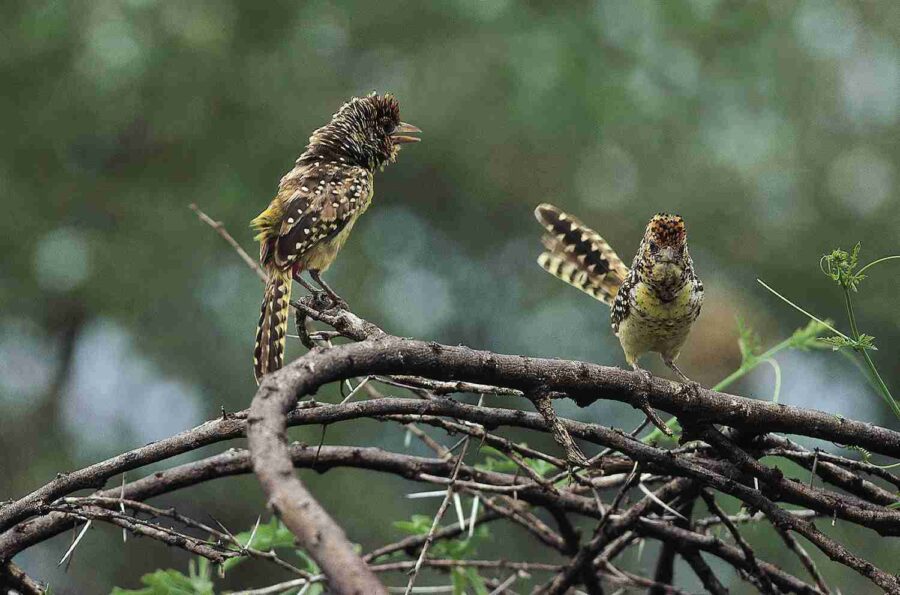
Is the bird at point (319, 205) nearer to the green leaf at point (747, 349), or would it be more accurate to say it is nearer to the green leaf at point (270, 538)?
the green leaf at point (270, 538)

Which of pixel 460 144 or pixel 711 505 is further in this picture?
pixel 460 144

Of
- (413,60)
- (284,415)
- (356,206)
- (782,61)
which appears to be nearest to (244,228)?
(413,60)

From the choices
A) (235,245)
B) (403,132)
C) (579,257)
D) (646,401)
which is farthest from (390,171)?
(646,401)

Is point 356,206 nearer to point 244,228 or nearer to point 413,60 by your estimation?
point 244,228

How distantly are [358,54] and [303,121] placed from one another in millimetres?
1386

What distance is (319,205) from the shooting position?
4.04 metres

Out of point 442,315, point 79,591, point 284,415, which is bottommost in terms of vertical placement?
point 284,415

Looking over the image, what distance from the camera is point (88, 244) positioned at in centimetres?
902

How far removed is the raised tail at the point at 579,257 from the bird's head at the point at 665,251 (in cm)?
51

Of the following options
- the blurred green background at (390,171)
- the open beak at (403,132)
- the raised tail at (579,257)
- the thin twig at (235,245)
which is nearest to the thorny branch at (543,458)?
the thin twig at (235,245)

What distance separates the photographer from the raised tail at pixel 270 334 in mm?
3377

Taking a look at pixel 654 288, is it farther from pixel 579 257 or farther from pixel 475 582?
pixel 475 582

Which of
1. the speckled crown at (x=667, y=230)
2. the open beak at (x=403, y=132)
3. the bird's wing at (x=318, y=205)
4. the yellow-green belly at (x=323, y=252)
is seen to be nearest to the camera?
the speckled crown at (x=667, y=230)

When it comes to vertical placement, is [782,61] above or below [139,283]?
above
